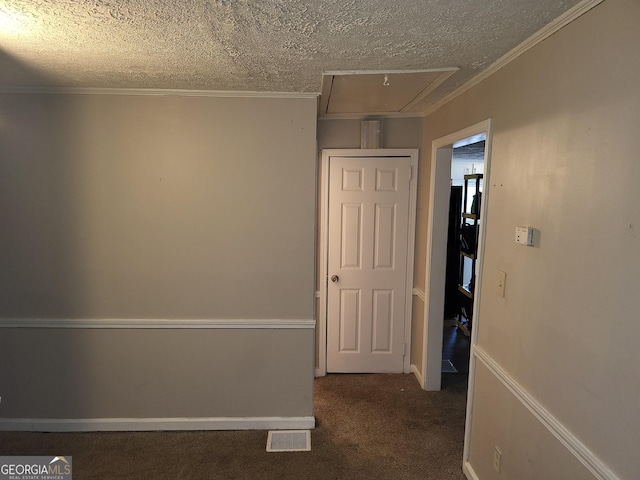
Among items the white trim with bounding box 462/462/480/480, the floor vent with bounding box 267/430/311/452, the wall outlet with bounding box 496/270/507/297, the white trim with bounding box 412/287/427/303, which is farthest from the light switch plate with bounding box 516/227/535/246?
the floor vent with bounding box 267/430/311/452

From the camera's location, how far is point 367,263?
318 cm

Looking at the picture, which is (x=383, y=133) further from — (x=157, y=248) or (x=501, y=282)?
(x=157, y=248)

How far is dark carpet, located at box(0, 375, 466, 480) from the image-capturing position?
210 cm

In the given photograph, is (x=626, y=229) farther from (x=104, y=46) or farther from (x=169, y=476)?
(x=169, y=476)

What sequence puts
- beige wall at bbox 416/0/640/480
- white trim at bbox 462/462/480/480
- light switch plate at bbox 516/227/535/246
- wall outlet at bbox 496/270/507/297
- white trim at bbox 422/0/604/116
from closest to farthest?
1. beige wall at bbox 416/0/640/480
2. white trim at bbox 422/0/604/116
3. light switch plate at bbox 516/227/535/246
4. wall outlet at bbox 496/270/507/297
5. white trim at bbox 462/462/480/480

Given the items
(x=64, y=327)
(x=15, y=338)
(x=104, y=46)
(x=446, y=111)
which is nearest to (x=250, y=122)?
(x=104, y=46)

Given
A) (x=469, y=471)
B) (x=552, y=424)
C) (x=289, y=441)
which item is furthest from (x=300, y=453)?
(x=552, y=424)

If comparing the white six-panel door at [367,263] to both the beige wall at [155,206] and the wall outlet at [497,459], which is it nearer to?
the beige wall at [155,206]

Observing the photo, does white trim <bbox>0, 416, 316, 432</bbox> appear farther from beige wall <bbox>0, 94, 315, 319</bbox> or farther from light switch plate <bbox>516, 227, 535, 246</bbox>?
light switch plate <bbox>516, 227, 535, 246</bbox>

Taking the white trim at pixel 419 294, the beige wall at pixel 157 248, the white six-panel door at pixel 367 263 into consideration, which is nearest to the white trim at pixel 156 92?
the beige wall at pixel 157 248

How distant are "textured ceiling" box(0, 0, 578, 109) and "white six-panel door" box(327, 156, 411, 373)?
111 cm

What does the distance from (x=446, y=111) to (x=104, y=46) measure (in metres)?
2.12

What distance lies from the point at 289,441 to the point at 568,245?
6.82ft

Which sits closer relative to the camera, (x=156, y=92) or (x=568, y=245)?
(x=568, y=245)
